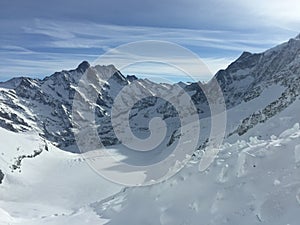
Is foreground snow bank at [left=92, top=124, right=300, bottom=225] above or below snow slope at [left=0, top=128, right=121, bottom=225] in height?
above

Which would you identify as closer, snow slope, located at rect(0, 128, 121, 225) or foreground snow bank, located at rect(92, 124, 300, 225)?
foreground snow bank, located at rect(92, 124, 300, 225)

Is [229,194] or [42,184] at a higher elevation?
[229,194]

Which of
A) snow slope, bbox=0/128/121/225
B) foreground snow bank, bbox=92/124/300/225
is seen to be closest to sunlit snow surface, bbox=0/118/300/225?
foreground snow bank, bbox=92/124/300/225

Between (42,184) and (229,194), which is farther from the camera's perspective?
(42,184)

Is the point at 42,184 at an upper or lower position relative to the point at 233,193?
lower

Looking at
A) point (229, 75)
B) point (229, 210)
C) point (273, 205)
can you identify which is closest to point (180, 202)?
point (229, 210)

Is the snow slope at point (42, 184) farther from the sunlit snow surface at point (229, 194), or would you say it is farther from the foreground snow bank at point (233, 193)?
the foreground snow bank at point (233, 193)

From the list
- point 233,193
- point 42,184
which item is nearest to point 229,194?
point 233,193

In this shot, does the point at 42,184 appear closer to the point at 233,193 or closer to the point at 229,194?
the point at 229,194

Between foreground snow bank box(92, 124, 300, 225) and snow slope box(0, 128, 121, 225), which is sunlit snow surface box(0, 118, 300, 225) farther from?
snow slope box(0, 128, 121, 225)

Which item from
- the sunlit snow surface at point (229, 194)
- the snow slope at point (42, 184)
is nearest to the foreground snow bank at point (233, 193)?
the sunlit snow surface at point (229, 194)

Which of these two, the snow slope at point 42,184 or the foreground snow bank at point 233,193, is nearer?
the foreground snow bank at point 233,193
